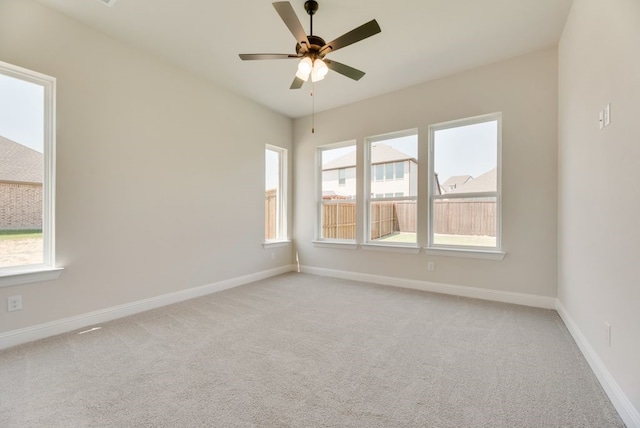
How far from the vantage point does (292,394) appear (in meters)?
1.68

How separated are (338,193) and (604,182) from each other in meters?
3.41

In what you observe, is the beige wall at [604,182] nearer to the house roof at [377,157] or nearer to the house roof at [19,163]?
the house roof at [377,157]

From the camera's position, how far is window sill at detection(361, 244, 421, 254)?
12.9 feet

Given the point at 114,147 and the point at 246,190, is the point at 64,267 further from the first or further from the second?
the point at 246,190

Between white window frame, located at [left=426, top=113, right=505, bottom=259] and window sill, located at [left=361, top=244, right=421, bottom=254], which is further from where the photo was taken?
window sill, located at [left=361, top=244, right=421, bottom=254]

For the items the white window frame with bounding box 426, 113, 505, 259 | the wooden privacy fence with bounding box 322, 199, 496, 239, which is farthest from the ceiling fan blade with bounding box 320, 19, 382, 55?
the wooden privacy fence with bounding box 322, 199, 496, 239

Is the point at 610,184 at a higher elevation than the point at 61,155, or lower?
lower

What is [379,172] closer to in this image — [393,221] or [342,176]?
[342,176]

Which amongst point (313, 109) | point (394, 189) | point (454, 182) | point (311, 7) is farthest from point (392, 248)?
point (311, 7)

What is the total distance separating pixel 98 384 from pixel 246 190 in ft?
9.69

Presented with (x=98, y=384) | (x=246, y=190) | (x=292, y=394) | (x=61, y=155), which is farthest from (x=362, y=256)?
(x=61, y=155)

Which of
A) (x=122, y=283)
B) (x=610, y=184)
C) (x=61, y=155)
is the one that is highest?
(x=61, y=155)

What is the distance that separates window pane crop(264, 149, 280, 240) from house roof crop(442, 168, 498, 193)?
291 centimetres

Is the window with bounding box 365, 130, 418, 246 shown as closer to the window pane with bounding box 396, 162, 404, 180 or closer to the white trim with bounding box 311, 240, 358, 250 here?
the window pane with bounding box 396, 162, 404, 180
